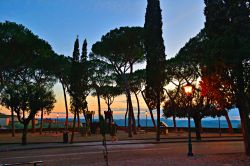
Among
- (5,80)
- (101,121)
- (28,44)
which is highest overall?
(28,44)

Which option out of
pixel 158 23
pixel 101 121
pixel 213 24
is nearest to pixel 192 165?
pixel 101 121

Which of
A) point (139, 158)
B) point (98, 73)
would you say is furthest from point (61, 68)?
point (139, 158)

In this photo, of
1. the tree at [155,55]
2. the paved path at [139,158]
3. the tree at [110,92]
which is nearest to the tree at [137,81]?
the tree at [110,92]

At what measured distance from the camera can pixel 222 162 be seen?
12406mm

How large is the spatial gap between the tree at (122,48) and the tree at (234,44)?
21104 mm

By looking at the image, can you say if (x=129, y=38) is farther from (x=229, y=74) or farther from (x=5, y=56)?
(x=229, y=74)

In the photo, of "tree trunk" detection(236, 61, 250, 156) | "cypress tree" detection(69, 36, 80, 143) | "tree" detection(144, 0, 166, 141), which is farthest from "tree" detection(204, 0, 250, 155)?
"cypress tree" detection(69, 36, 80, 143)

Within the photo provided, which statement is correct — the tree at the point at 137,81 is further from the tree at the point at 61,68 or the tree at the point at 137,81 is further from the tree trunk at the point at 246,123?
the tree trunk at the point at 246,123

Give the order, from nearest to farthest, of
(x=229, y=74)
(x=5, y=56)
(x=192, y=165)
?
(x=192, y=165) → (x=229, y=74) → (x=5, y=56)

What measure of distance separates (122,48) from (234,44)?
23609 millimetres

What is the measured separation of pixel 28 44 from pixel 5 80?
20.2 ft

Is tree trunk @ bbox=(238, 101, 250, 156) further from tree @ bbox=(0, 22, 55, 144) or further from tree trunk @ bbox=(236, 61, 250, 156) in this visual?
tree @ bbox=(0, 22, 55, 144)

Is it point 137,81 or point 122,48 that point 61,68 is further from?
point 137,81

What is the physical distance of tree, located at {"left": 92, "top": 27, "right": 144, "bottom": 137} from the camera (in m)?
35.8
